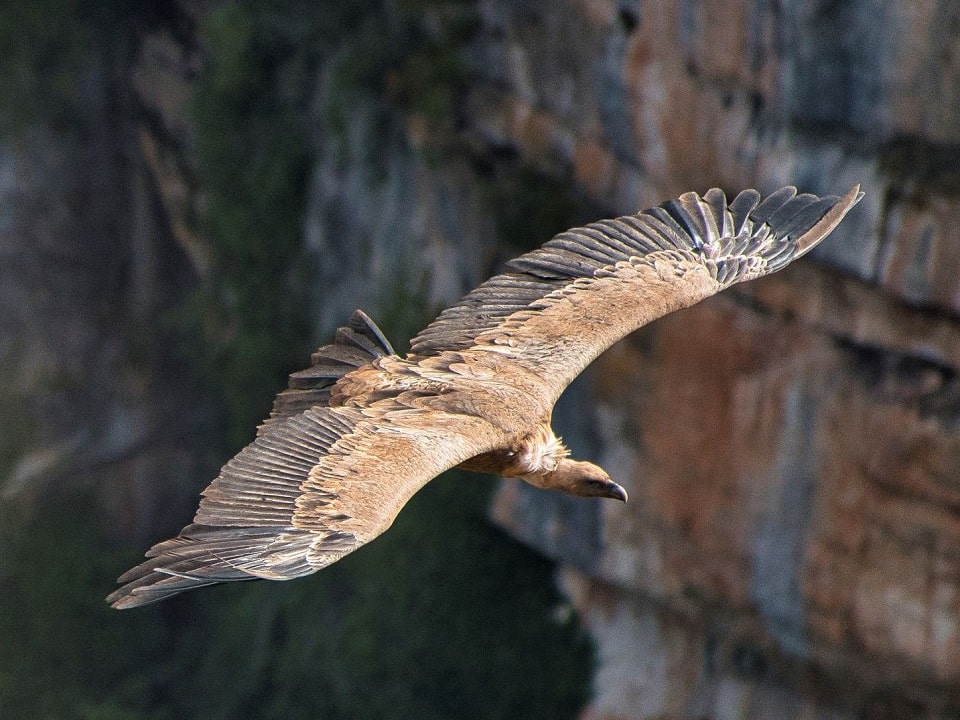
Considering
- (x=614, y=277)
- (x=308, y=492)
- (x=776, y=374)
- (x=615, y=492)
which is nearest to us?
(x=308, y=492)

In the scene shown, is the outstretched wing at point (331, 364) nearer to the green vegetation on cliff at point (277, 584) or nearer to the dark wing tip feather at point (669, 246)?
the dark wing tip feather at point (669, 246)

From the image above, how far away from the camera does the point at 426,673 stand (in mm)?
20953

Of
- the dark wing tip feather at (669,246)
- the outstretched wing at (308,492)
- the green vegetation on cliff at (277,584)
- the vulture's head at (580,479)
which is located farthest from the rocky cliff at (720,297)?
the outstretched wing at (308,492)

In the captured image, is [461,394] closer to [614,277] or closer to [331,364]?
[331,364]

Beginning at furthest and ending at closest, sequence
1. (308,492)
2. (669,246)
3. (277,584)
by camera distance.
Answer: (277,584) → (669,246) → (308,492)

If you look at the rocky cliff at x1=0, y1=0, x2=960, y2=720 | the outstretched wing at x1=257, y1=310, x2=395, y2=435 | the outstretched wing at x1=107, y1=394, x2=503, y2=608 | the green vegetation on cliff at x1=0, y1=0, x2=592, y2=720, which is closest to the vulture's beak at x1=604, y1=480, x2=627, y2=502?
the outstretched wing at x1=107, y1=394, x2=503, y2=608

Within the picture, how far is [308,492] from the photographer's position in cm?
752

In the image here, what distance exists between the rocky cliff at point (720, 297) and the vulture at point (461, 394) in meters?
4.03

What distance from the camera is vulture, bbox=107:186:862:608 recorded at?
23.5 ft

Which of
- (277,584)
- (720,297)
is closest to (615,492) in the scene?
(720,297)

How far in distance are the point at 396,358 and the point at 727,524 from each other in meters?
8.53

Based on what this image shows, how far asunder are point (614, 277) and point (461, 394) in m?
1.36

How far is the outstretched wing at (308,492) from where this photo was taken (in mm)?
6812

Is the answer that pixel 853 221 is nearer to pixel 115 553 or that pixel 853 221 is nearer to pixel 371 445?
pixel 371 445
